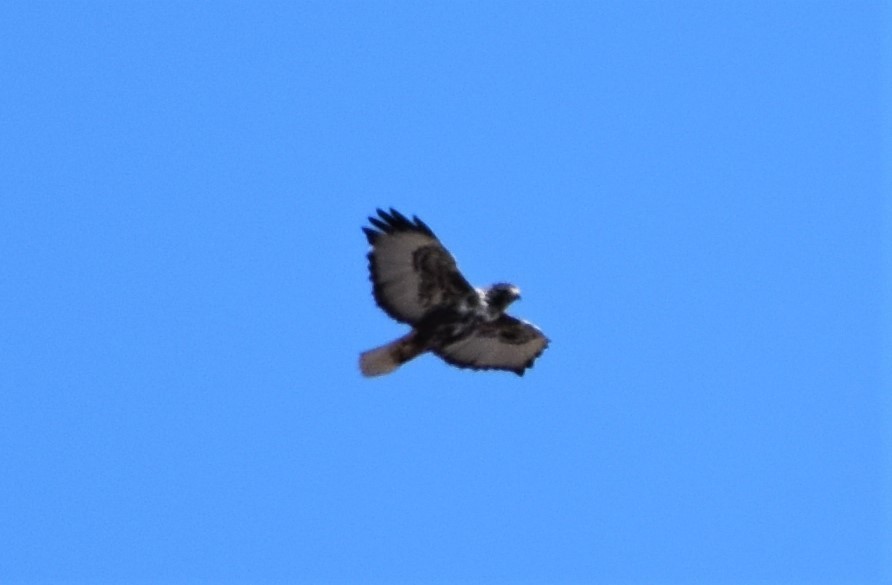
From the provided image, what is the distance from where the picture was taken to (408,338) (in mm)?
24484

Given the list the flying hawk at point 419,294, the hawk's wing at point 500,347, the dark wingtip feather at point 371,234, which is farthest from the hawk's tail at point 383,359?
the dark wingtip feather at point 371,234

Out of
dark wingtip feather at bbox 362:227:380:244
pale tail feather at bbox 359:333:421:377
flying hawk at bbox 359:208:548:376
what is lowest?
pale tail feather at bbox 359:333:421:377

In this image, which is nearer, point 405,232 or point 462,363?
point 405,232

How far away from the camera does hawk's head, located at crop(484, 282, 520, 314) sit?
80.0 feet

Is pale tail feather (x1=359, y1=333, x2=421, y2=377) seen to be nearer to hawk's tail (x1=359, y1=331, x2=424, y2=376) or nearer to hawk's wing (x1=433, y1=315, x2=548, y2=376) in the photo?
hawk's tail (x1=359, y1=331, x2=424, y2=376)

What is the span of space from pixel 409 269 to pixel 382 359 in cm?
94

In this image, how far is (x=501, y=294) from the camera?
24406 millimetres

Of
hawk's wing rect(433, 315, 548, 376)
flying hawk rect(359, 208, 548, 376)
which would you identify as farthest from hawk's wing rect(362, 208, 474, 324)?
hawk's wing rect(433, 315, 548, 376)

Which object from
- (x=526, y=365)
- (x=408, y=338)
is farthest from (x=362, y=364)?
(x=526, y=365)

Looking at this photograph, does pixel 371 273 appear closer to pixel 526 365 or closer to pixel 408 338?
pixel 408 338

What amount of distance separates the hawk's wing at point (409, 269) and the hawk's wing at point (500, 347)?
0.85 m

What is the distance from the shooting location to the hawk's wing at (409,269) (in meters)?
24.0

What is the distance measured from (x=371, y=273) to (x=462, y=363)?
179 centimetres

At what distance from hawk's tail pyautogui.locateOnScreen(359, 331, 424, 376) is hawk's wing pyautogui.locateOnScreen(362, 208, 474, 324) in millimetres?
290
